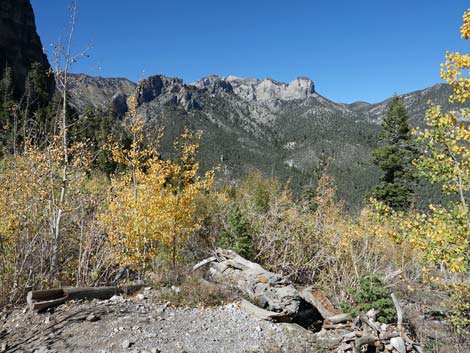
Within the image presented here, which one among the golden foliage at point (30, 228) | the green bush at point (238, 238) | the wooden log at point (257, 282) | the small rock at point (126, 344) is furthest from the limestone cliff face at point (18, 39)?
the small rock at point (126, 344)

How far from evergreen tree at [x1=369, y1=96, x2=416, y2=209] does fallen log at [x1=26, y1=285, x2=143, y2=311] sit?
60.2ft

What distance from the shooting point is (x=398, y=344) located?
17.1 feet

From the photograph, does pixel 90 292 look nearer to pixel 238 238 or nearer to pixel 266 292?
pixel 266 292

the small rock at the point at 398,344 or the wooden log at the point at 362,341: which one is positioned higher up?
the wooden log at the point at 362,341

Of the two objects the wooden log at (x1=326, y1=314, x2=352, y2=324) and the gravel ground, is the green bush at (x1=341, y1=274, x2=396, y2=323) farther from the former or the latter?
the gravel ground

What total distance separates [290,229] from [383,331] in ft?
14.5

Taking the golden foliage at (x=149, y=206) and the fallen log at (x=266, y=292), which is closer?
the fallen log at (x=266, y=292)

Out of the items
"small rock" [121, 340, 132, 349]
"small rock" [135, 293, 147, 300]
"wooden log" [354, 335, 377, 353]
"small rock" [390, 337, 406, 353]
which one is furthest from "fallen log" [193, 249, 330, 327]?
"small rock" [121, 340, 132, 349]

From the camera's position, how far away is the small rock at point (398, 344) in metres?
5.16

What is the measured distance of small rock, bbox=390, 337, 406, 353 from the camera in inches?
203

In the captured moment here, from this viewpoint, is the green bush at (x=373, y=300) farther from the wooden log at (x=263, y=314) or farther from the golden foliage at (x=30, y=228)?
the golden foliage at (x=30, y=228)

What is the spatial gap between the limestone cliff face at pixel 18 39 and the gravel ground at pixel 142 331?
65.8 metres

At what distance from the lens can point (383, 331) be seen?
5555mm

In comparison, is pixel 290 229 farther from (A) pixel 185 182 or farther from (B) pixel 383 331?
(B) pixel 383 331
